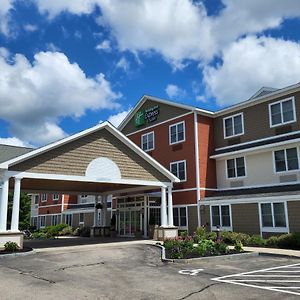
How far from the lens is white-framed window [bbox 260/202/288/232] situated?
21997mm

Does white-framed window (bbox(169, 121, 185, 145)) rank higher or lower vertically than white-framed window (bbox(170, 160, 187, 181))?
higher

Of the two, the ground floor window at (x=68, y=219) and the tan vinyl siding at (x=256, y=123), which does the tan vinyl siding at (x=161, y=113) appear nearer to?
the tan vinyl siding at (x=256, y=123)

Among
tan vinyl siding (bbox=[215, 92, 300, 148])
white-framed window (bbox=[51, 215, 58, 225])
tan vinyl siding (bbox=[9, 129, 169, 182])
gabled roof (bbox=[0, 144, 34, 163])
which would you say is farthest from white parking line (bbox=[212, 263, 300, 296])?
white-framed window (bbox=[51, 215, 58, 225])

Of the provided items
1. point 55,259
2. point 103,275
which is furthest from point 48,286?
point 55,259

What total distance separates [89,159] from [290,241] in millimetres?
11792

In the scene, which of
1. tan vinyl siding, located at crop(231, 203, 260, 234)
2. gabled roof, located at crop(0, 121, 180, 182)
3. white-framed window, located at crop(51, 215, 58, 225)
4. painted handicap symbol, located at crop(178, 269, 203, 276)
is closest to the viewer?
painted handicap symbol, located at crop(178, 269, 203, 276)

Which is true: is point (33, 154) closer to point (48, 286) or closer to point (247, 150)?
point (48, 286)

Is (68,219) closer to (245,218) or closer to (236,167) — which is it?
(236,167)

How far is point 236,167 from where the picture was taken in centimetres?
2781

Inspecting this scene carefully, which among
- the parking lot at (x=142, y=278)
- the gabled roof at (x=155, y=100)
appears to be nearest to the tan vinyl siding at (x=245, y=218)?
the parking lot at (x=142, y=278)

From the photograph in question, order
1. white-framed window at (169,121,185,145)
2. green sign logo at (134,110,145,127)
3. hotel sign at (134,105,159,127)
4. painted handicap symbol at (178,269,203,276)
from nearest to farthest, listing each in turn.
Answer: painted handicap symbol at (178,269,203,276) < white-framed window at (169,121,185,145) < hotel sign at (134,105,159,127) < green sign logo at (134,110,145,127)

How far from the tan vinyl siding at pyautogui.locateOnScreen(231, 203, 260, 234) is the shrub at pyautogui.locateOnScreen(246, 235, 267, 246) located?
1.51 metres

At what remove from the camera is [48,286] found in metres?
9.77

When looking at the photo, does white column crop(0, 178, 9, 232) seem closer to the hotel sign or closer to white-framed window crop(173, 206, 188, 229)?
white-framed window crop(173, 206, 188, 229)
